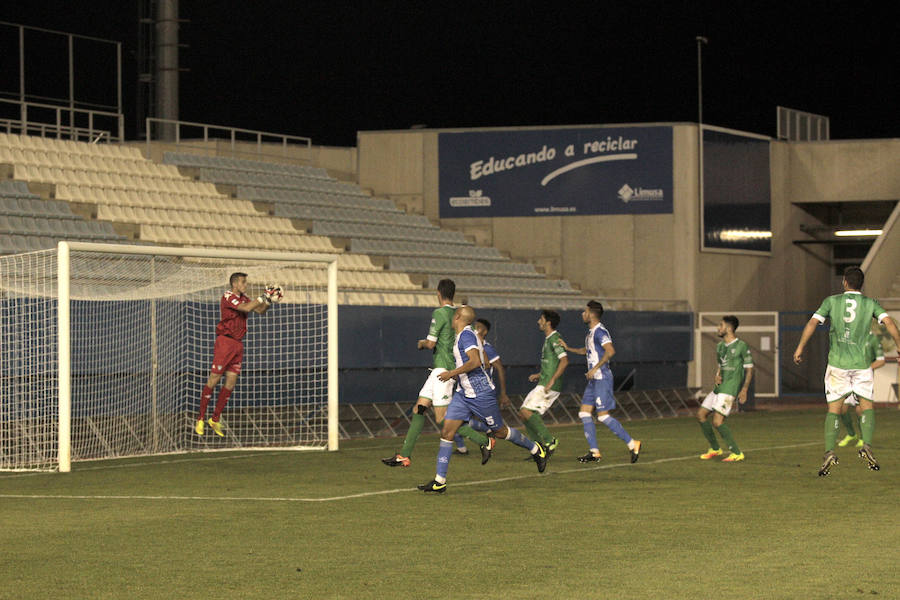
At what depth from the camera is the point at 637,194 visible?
34.1 metres

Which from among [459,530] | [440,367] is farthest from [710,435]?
[459,530]

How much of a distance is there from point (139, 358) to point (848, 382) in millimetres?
9424

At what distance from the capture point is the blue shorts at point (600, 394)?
609 inches

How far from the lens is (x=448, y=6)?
3922cm

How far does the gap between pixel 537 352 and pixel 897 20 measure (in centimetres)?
1933

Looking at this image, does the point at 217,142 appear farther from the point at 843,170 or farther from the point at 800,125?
the point at 843,170

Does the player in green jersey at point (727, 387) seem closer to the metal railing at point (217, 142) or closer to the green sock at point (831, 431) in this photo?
the green sock at point (831, 431)

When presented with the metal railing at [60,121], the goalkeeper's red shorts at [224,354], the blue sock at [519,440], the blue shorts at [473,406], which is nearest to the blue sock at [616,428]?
the blue sock at [519,440]

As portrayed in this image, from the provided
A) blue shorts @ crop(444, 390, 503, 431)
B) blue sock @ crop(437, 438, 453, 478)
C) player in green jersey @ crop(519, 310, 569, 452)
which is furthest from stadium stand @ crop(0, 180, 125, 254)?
blue sock @ crop(437, 438, 453, 478)

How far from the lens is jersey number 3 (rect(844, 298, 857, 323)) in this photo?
13438mm

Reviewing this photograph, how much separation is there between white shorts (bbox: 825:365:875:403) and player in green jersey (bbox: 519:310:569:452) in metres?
3.19

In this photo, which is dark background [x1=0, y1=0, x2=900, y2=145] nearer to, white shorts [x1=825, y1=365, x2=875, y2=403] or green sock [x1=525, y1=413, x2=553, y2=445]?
green sock [x1=525, y1=413, x2=553, y2=445]

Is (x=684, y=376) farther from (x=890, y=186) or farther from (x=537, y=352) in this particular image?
(x=890, y=186)

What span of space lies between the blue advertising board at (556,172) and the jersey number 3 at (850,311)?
20.4 metres
